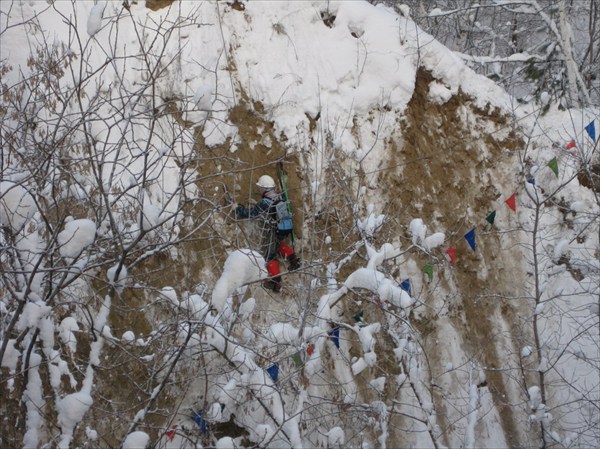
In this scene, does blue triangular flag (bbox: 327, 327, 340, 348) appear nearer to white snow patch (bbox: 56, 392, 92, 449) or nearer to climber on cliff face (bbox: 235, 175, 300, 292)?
climber on cliff face (bbox: 235, 175, 300, 292)

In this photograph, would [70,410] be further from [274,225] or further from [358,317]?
[274,225]

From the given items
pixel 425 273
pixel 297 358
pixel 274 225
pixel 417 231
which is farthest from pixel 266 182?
pixel 297 358

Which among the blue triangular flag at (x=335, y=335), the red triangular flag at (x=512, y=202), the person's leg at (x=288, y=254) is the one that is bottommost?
the blue triangular flag at (x=335, y=335)

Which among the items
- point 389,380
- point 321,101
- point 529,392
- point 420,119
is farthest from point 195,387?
point 420,119

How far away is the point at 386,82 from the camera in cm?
984

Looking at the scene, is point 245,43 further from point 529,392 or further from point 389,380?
point 529,392

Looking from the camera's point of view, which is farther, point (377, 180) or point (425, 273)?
point (377, 180)

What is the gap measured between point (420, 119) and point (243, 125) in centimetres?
259

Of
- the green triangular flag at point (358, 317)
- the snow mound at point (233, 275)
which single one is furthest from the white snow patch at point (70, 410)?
the green triangular flag at point (358, 317)

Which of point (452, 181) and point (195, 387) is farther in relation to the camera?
point (452, 181)

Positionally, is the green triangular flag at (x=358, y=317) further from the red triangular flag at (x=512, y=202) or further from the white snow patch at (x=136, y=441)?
the white snow patch at (x=136, y=441)

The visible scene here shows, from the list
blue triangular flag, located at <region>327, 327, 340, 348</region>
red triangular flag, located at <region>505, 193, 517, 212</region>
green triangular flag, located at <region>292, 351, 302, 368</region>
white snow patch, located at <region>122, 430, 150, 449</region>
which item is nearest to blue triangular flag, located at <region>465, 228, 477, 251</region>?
red triangular flag, located at <region>505, 193, 517, 212</region>

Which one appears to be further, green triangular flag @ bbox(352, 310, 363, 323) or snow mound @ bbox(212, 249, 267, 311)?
green triangular flag @ bbox(352, 310, 363, 323)

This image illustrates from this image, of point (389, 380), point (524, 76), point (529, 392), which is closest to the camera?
point (529, 392)
